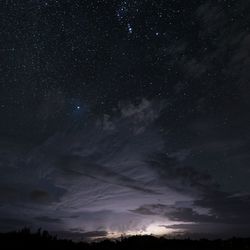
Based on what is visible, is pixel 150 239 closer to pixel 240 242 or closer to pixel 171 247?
pixel 171 247

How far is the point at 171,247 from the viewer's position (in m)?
24.4

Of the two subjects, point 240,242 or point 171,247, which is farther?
point 240,242

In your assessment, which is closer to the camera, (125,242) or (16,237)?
(16,237)

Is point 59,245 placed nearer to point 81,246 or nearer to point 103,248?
point 81,246

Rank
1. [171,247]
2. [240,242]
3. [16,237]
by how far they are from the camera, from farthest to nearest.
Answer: [240,242], [171,247], [16,237]

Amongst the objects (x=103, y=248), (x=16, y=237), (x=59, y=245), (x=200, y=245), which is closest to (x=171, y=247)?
(x=200, y=245)

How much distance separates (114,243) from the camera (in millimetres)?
24953

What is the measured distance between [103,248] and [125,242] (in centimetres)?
246

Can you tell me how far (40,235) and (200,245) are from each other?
11.5 meters

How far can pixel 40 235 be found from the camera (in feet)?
77.3

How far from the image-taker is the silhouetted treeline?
21734 mm

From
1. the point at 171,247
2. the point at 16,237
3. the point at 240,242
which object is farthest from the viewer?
the point at 240,242

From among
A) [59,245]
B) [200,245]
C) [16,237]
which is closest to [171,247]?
[200,245]

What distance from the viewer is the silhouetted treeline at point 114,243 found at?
21.7 metres
